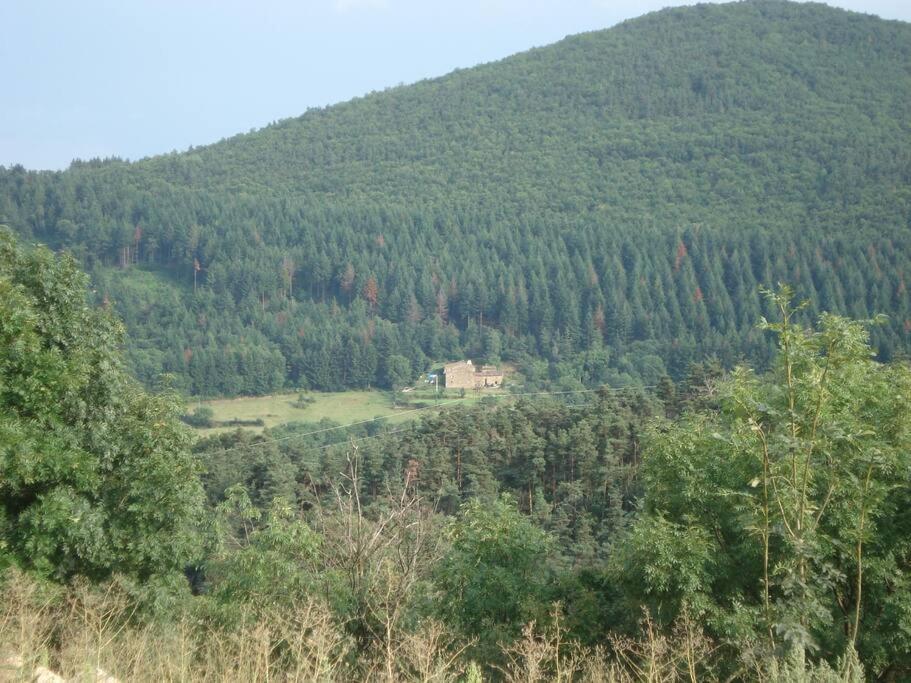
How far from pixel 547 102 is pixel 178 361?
96.2 meters

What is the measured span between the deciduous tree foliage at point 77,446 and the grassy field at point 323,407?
43.0 m

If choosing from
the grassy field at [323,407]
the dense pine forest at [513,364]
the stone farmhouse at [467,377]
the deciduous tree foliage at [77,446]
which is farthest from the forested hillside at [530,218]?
the deciduous tree foliage at [77,446]

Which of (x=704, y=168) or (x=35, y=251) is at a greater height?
(x=35, y=251)

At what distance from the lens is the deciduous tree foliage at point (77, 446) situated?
10.9 m

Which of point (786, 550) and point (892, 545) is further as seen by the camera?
point (892, 545)

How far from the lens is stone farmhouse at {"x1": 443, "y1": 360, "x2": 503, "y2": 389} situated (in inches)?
2616

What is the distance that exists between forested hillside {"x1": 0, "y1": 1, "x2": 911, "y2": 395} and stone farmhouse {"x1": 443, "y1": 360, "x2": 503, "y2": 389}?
3671mm

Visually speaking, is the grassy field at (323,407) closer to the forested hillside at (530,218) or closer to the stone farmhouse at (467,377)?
the stone farmhouse at (467,377)

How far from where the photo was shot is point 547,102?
5876 inches

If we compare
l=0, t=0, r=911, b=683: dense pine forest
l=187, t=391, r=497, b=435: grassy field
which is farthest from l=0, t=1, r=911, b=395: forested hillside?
l=187, t=391, r=497, b=435: grassy field

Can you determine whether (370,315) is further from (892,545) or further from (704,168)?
(892,545)

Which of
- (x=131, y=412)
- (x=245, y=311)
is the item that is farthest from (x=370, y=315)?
(x=131, y=412)

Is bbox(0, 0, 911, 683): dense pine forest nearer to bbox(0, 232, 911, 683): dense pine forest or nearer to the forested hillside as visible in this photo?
bbox(0, 232, 911, 683): dense pine forest

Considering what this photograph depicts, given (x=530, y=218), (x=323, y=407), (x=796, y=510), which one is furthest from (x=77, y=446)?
(x=530, y=218)
